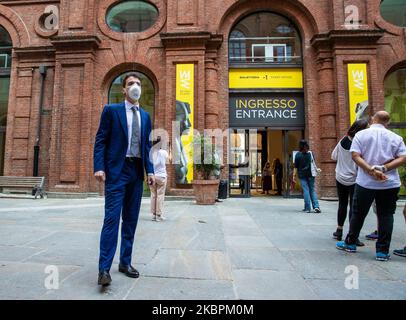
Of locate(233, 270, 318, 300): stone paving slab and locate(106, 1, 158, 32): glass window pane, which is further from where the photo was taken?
locate(106, 1, 158, 32): glass window pane

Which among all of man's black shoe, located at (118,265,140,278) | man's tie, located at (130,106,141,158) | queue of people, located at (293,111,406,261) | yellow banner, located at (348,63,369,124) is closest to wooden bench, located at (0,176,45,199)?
man's black shoe, located at (118,265,140,278)

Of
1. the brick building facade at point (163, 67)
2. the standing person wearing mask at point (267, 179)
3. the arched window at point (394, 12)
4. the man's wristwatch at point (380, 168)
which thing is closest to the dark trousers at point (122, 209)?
the man's wristwatch at point (380, 168)

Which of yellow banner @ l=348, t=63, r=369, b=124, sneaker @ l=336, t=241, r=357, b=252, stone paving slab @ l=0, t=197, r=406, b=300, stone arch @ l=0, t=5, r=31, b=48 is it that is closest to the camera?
stone paving slab @ l=0, t=197, r=406, b=300

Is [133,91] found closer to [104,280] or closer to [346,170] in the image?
[104,280]

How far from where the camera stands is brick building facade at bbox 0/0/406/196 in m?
11.4

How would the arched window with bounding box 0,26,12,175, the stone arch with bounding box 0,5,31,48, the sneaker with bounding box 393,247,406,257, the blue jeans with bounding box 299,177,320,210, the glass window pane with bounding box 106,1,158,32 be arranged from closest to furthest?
the sneaker with bounding box 393,247,406,257 < the blue jeans with bounding box 299,177,320,210 < the glass window pane with bounding box 106,1,158,32 < the stone arch with bounding box 0,5,31,48 < the arched window with bounding box 0,26,12,175

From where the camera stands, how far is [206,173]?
960 centimetres

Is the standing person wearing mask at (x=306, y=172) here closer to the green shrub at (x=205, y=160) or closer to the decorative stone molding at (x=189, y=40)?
the green shrub at (x=205, y=160)

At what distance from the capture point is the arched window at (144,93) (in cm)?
1250

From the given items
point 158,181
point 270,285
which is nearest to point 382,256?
point 270,285

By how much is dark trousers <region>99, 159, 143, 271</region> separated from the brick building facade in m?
8.03

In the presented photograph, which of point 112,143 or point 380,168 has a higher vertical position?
point 112,143

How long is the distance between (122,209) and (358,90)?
434 inches

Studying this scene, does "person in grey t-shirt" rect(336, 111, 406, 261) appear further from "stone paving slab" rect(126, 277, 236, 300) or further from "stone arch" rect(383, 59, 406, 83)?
"stone arch" rect(383, 59, 406, 83)
